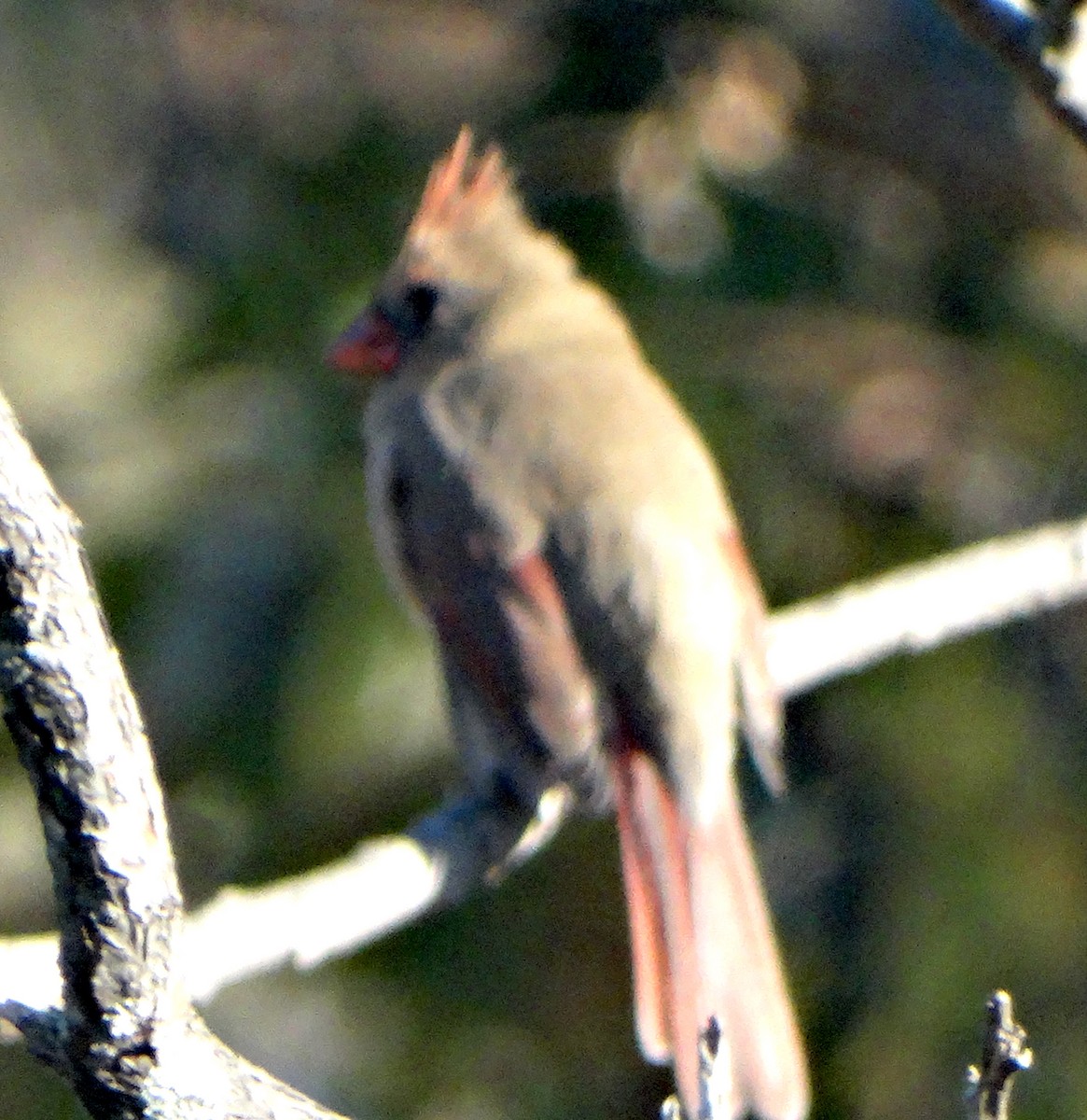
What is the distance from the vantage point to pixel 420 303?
3750 millimetres

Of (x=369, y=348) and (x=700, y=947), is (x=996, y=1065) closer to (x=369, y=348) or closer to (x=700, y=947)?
(x=700, y=947)

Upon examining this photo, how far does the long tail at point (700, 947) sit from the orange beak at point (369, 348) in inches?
39.6

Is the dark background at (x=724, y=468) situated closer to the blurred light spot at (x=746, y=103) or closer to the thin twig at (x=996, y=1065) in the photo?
the blurred light spot at (x=746, y=103)

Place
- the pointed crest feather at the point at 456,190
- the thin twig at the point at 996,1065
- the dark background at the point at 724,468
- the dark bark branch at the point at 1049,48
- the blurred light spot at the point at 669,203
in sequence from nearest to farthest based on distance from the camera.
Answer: the thin twig at the point at 996,1065
the dark bark branch at the point at 1049,48
the pointed crest feather at the point at 456,190
the dark background at the point at 724,468
the blurred light spot at the point at 669,203

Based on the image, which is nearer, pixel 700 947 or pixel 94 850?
pixel 94 850

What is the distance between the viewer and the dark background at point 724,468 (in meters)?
4.02

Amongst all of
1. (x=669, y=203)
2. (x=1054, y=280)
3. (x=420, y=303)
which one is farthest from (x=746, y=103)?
(x=420, y=303)

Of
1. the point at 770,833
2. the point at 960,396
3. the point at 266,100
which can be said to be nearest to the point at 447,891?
the point at 770,833

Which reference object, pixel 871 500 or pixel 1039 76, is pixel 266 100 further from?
pixel 1039 76

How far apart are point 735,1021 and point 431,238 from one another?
5.10 feet

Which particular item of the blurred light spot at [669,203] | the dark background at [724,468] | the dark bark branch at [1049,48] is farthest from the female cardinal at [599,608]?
the dark bark branch at [1049,48]

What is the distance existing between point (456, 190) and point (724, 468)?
80cm

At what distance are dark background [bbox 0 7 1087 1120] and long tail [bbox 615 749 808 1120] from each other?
93 centimetres

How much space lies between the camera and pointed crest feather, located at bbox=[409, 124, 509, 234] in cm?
371
